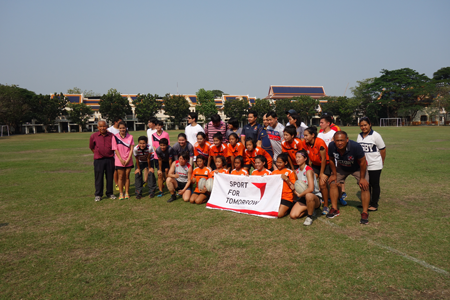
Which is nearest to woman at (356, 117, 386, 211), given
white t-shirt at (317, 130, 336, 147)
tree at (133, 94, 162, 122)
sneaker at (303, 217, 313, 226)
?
white t-shirt at (317, 130, 336, 147)

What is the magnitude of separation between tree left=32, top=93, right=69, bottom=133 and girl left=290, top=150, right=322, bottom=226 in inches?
2602

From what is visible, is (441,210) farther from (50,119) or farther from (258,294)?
(50,119)

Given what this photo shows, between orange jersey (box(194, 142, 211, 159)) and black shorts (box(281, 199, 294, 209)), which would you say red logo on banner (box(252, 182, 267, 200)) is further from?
orange jersey (box(194, 142, 211, 159))

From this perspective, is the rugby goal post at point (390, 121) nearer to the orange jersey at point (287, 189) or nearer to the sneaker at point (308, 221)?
Result: the orange jersey at point (287, 189)

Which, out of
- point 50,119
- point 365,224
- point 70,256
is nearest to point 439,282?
point 365,224

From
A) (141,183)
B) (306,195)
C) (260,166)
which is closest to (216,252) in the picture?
(306,195)

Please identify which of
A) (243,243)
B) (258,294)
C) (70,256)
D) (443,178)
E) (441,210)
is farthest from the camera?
(443,178)

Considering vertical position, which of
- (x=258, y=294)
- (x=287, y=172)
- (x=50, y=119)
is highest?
(x=50, y=119)

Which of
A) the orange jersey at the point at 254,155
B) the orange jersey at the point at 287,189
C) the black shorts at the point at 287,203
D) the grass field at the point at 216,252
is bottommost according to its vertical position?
the grass field at the point at 216,252

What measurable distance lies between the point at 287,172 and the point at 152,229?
9.56 ft

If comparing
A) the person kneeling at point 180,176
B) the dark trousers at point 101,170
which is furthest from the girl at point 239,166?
the dark trousers at point 101,170

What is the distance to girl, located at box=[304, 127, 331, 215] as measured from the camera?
596 centimetres

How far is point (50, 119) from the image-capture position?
201 feet

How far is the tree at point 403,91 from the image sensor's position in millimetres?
57875
